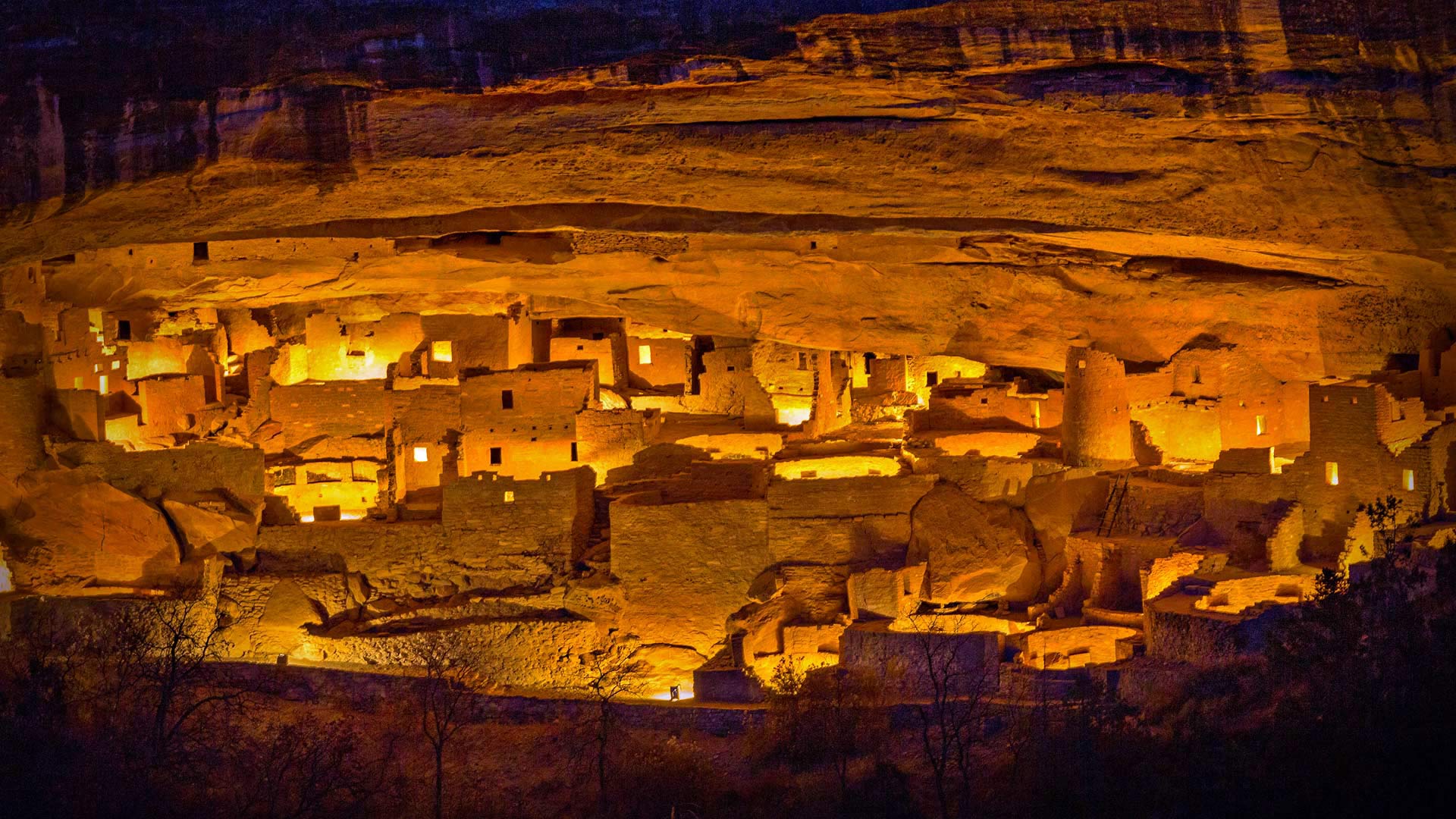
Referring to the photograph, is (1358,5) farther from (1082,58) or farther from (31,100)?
(31,100)

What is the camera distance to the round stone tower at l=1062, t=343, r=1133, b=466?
24.2 metres

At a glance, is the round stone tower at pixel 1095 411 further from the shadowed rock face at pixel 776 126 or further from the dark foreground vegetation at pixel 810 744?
the dark foreground vegetation at pixel 810 744

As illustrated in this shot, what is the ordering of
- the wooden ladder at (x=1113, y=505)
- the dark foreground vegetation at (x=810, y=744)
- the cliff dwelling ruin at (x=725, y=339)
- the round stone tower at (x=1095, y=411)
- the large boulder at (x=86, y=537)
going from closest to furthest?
1. the dark foreground vegetation at (x=810, y=744)
2. the cliff dwelling ruin at (x=725, y=339)
3. the large boulder at (x=86, y=537)
4. the wooden ladder at (x=1113, y=505)
5. the round stone tower at (x=1095, y=411)

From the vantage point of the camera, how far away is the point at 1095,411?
79.5ft

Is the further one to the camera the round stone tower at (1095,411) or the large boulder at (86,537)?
the round stone tower at (1095,411)

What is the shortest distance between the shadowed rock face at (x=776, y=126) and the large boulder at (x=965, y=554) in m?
4.19

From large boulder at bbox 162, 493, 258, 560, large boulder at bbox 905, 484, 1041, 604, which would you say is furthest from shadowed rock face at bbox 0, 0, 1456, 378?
large boulder at bbox 162, 493, 258, 560

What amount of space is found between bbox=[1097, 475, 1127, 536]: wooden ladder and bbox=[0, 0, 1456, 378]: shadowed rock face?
11.9 ft

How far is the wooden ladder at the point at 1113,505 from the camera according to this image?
2239 centimetres

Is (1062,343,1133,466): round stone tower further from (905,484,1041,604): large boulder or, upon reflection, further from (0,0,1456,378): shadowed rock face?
(0,0,1456,378): shadowed rock face

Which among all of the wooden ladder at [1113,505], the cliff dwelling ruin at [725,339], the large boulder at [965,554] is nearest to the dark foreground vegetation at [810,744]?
the cliff dwelling ruin at [725,339]

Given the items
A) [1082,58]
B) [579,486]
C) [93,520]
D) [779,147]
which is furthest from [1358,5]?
[93,520]

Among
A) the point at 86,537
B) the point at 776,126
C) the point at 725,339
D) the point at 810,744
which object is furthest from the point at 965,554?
the point at 86,537

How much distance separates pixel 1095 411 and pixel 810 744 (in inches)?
367
